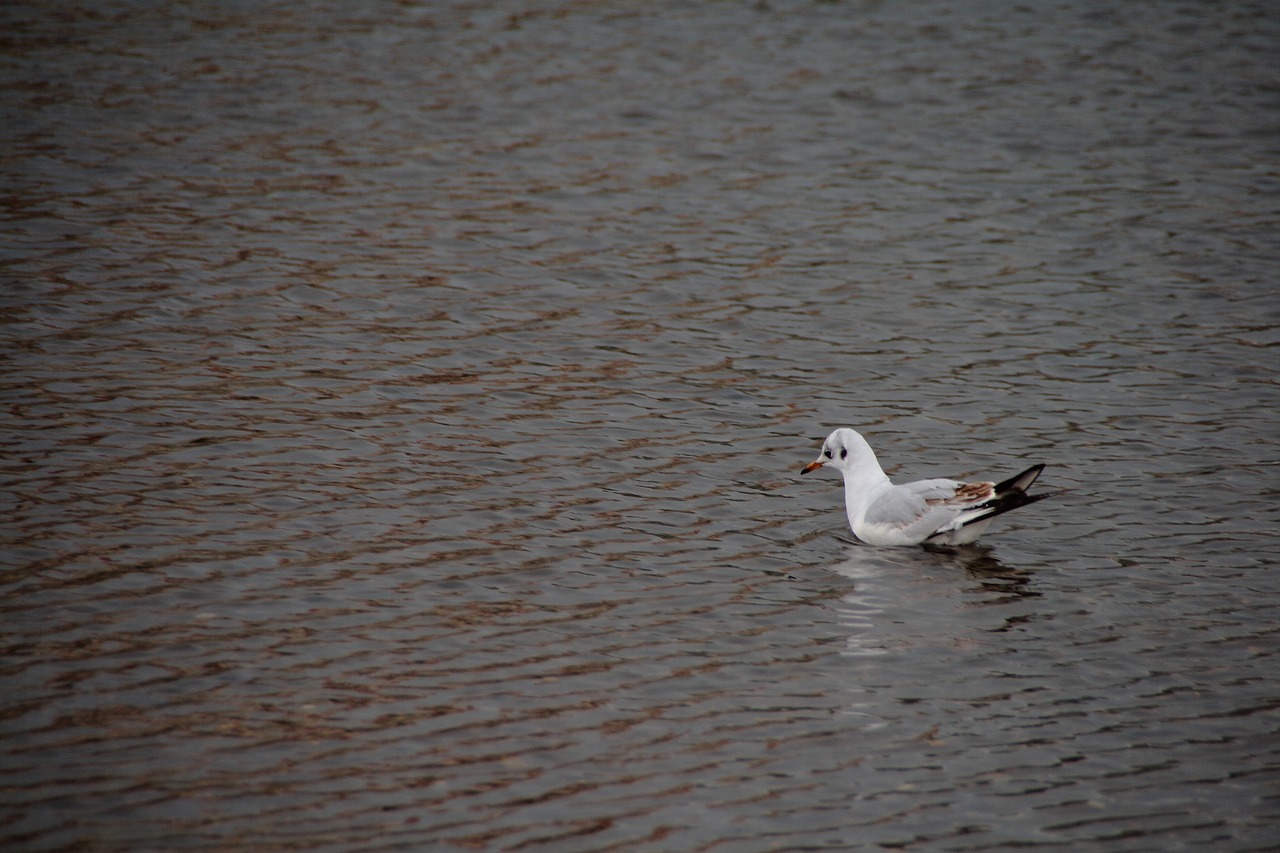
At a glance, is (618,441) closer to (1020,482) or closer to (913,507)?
(913,507)

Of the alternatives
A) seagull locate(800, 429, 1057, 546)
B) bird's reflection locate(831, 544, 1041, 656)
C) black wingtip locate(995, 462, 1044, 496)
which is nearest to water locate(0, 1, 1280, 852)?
bird's reflection locate(831, 544, 1041, 656)

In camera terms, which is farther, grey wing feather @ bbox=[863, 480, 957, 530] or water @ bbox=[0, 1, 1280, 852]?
grey wing feather @ bbox=[863, 480, 957, 530]

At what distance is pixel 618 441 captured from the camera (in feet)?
39.7

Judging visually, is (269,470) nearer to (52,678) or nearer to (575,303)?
(52,678)

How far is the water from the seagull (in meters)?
0.25

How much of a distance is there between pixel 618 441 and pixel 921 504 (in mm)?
2885

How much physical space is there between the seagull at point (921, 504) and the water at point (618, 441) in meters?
0.25

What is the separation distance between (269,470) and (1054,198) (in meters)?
11.5

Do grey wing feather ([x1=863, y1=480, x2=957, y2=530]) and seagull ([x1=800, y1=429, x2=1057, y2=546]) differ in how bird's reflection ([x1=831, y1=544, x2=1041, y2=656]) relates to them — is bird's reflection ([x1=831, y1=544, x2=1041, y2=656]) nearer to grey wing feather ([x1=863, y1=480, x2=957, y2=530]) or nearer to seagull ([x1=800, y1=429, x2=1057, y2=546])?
seagull ([x1=800, y1=429, x2=1057, y2=546])

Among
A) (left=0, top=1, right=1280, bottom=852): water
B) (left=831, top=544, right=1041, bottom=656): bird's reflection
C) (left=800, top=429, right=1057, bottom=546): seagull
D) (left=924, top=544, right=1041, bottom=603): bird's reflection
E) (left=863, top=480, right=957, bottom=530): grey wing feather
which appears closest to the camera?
(left=0, top=1, right=1280, bottom=852): water

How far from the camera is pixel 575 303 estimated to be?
49.4 ft

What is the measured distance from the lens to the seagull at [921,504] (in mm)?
10250

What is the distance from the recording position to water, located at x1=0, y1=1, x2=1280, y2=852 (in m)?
7.52

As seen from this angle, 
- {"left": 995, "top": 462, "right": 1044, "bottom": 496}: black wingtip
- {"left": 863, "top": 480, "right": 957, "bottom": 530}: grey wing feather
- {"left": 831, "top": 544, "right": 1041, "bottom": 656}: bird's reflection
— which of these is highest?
{"left": 995, "top": 462, "right": 1044, "bottom": 496}: black wingtip
